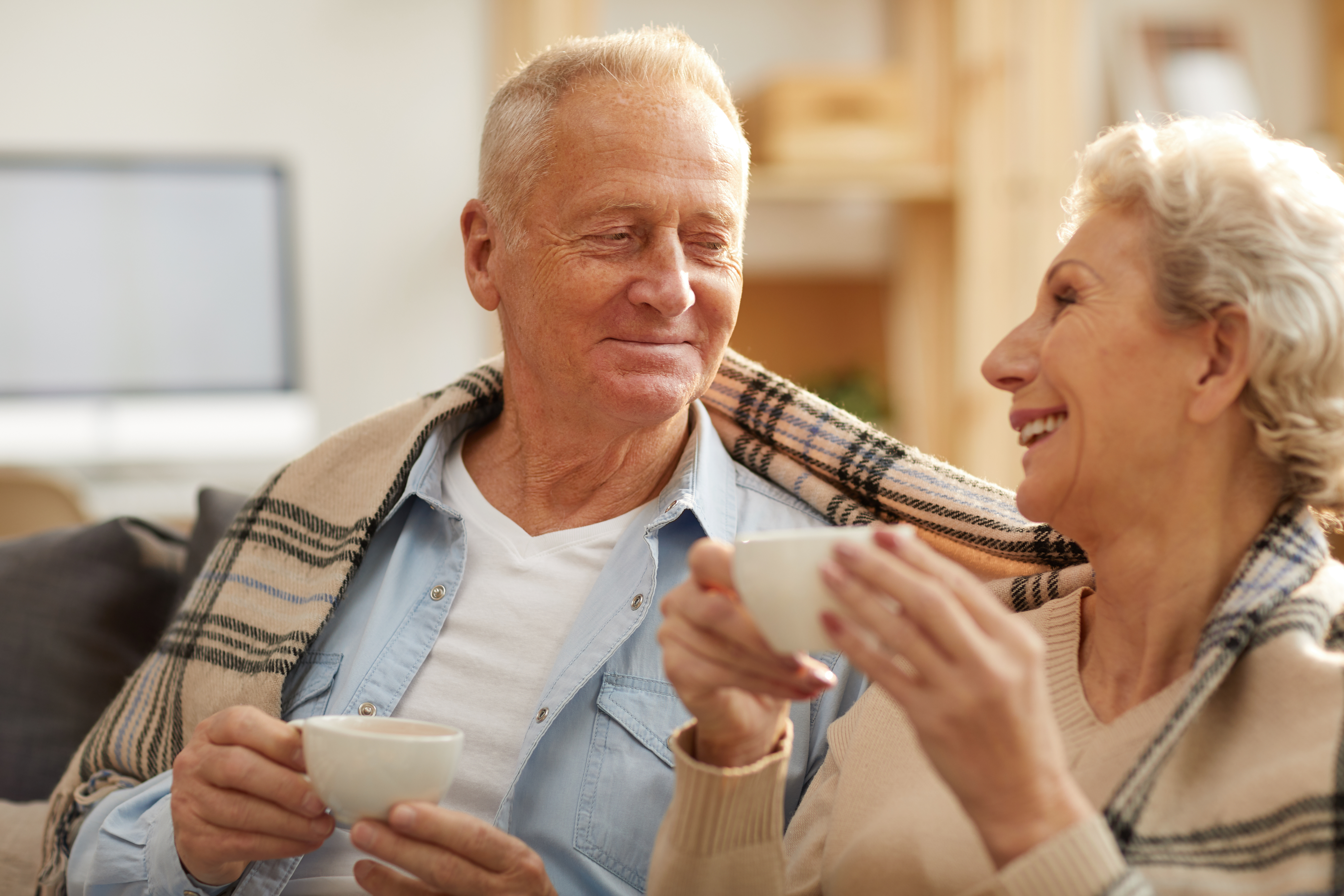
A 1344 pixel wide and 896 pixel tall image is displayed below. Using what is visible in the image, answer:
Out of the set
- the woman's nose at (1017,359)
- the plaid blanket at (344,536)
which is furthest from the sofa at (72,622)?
the woman's nose at (1017,359)

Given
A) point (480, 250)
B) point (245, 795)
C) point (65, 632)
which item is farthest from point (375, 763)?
point (65, 632)

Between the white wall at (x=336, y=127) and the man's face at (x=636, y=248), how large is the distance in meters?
2.09

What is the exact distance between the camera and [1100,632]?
109 centimetres

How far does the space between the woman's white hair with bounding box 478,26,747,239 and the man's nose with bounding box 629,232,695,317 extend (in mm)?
169

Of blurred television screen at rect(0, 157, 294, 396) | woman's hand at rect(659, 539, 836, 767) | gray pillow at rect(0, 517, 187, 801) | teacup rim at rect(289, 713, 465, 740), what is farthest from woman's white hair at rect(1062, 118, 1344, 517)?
blurred television screen at rect(0, 157, 294, 396)

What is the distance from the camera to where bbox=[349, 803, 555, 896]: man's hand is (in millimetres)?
931

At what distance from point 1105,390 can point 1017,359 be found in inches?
4.5

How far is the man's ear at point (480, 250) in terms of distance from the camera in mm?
1553

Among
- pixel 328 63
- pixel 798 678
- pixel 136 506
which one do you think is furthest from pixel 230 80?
pixel 798 678

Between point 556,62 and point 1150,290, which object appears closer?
point 1150,290

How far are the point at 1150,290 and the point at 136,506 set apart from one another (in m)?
2.92

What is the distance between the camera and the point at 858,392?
3523 mm

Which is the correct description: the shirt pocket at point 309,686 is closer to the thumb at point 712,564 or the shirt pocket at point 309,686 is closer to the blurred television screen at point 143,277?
the thumb at point 712,564

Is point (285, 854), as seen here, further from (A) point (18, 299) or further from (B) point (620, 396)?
(A) point (18, 299)
